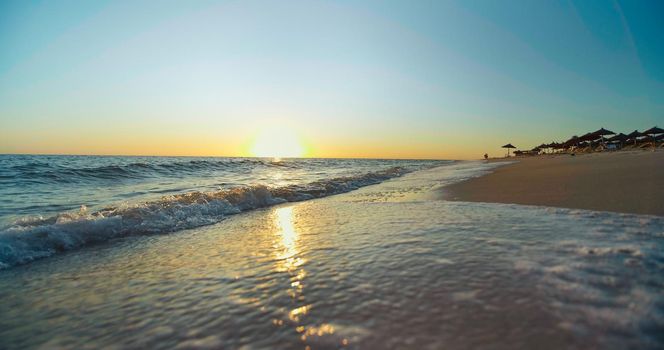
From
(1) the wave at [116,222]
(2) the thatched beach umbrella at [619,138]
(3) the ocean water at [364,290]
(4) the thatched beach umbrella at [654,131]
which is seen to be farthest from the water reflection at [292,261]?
(2) the thatched beach umbrella at [619,138]

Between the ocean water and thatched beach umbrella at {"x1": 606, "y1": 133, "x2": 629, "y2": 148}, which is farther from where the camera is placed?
thatched beach umbrella at {"x1": 606, "y1": 133, "x2": 629, "y2": 148}

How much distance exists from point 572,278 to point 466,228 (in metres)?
2.28

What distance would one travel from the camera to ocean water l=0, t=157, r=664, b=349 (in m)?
2.24

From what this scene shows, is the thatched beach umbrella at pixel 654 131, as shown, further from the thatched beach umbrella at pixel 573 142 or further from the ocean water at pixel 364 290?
the ocean water at pixel 364 290

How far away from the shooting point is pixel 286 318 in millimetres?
2561

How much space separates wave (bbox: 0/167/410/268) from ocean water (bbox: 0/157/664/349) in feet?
0.61

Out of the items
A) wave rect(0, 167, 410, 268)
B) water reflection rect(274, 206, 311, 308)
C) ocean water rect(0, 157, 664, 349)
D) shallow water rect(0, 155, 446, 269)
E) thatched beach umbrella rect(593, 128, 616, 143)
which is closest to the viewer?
ocean water rect(0, 157, 664, 349)

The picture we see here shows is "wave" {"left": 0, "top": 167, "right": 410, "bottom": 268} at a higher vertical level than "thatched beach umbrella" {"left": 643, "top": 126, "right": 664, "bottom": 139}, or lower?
lower

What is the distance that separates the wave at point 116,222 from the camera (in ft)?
18.1

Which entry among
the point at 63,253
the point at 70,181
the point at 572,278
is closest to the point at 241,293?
the point at 572,278

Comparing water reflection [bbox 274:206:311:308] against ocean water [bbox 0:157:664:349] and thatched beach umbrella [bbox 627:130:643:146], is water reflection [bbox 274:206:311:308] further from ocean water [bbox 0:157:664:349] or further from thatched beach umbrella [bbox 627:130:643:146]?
thatched beach umbrella [bbox 627:130:643:146]

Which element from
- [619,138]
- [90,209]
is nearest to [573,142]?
[619,138]

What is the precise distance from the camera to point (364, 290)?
301cm

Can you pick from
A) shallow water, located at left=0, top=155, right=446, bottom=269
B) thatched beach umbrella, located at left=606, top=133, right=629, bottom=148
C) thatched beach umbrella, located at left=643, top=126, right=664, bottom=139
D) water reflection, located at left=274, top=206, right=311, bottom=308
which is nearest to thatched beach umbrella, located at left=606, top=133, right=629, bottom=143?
thatched beach umbrella, located at left=606, top=133, right=629, bottom=148
